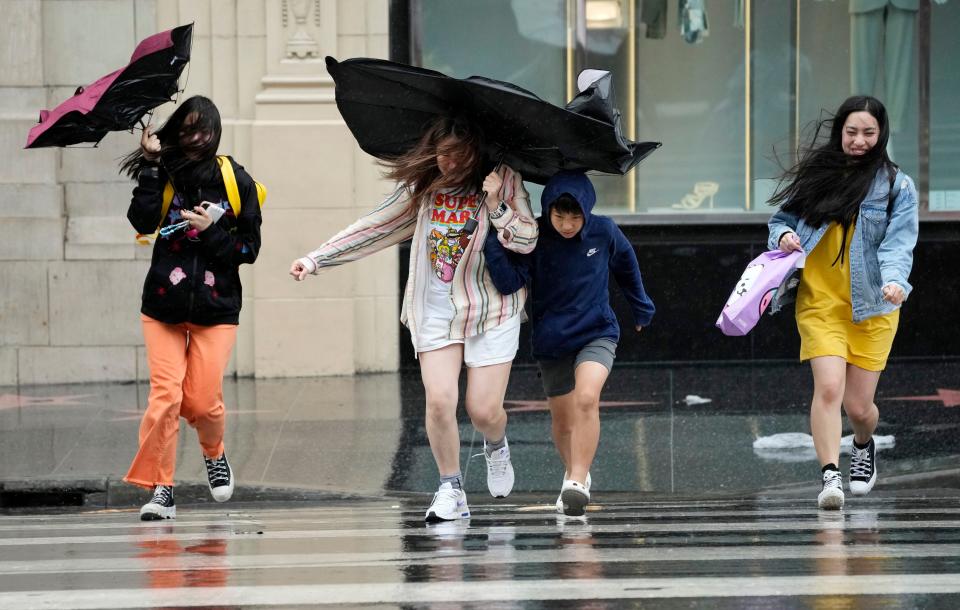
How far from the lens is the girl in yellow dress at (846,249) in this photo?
7.11 meters

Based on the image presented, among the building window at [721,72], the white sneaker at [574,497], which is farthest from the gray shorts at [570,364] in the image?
the building window at [721,72]

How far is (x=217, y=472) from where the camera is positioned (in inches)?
304

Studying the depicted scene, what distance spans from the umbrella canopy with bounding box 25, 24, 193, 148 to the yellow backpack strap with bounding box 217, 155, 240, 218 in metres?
0.41

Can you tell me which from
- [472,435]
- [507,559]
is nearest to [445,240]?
[507,559]

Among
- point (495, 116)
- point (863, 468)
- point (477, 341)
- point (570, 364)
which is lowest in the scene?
point (863, 468)

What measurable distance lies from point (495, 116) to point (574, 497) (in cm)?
163

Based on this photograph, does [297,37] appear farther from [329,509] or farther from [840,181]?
[840,181]

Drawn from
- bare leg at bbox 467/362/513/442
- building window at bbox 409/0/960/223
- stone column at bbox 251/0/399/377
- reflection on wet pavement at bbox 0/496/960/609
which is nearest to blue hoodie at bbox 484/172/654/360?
bare leg at bbox 467/362/513/442

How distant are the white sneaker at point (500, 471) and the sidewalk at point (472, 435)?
1.23m

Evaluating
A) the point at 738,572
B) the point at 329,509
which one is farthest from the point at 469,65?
the point at 738,572

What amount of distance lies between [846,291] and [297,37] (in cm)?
597

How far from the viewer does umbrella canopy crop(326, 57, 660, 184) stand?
6438 millimetres

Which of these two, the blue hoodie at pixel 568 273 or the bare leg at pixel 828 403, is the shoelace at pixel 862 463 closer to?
the bare leg at pixel 828 403

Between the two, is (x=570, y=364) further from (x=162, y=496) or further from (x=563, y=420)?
(x=162, y=496)
